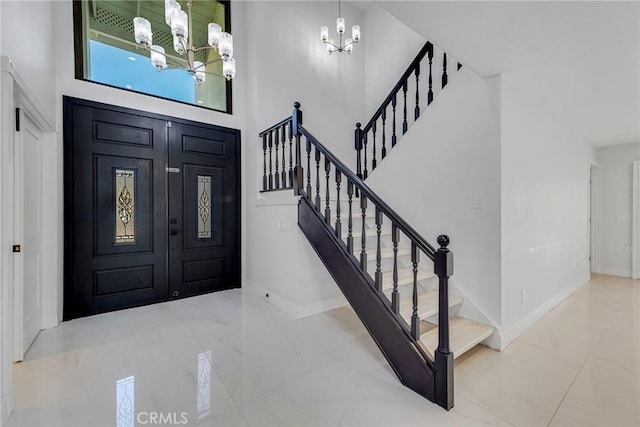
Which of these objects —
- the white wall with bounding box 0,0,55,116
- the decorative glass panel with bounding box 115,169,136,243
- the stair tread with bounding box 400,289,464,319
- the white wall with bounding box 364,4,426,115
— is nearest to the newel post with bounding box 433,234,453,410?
the stair tread with bounding box 400,289,464,319

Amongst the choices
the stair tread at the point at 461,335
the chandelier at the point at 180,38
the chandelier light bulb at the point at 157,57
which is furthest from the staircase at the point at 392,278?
the chandelier light bulb at the point at 157,57

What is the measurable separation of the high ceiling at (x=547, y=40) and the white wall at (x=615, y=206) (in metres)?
2.90

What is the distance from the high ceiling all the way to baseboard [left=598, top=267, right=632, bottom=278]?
12.2 feet

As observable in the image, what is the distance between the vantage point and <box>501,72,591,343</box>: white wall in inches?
102

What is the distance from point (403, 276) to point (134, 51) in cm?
420

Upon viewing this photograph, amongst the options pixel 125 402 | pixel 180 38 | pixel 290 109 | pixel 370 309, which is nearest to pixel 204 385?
pixel 125 402

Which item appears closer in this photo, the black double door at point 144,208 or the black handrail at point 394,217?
the black handrail at point 394,217

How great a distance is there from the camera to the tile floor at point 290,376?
165 cm

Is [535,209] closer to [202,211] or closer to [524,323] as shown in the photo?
[524,323]

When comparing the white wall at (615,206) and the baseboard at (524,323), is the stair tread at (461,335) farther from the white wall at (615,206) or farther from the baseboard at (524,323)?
the white wall at (615,206)

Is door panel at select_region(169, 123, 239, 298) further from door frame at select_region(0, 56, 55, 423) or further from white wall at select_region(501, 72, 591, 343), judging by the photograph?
white wall at select_region(501, 72, 591, 343)

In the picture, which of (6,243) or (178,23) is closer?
(6,243)

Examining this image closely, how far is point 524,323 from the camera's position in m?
2.85

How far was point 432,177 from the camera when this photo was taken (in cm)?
303
